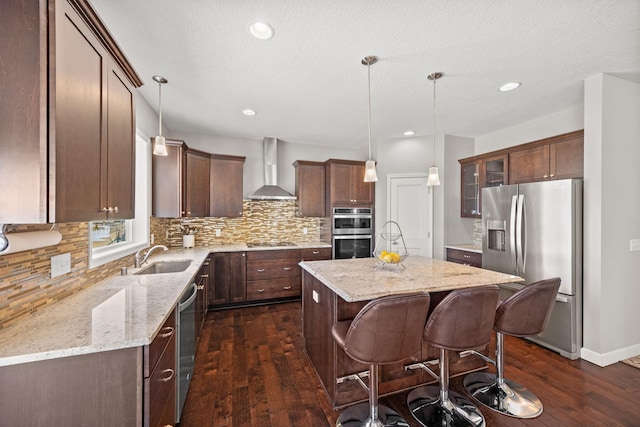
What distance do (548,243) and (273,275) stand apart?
11.2ft

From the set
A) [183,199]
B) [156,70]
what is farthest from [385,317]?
[183,199]

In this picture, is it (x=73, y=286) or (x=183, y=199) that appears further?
(x=183, y=199)

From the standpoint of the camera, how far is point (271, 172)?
4637 millimetres

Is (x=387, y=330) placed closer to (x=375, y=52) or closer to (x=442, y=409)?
(x=442, y=409)

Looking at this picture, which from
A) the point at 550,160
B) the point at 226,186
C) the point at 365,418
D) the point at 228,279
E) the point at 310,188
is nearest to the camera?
the point at 365,418

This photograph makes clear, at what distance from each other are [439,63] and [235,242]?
12.5ft

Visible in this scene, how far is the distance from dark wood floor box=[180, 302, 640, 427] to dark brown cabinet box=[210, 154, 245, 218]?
1856mm

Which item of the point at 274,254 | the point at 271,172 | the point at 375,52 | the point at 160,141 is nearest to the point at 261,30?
the point at 375,52

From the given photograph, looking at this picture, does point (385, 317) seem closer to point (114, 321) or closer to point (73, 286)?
point (114, 321)

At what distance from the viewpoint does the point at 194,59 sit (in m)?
2.21

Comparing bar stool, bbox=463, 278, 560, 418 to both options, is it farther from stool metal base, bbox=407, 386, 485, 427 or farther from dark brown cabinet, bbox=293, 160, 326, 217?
dark brown cabinet, bbox=293, 160, 326, 217

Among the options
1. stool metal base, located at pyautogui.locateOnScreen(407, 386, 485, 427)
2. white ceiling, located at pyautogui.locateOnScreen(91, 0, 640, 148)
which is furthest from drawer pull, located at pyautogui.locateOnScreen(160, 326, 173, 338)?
white ceiling, located at pyautogui.locateOnScreen(91, 0, 640, 148)

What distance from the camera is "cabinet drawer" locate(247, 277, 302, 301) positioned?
13.2 ft

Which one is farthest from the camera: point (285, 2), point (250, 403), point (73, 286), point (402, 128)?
point (402, 128)
